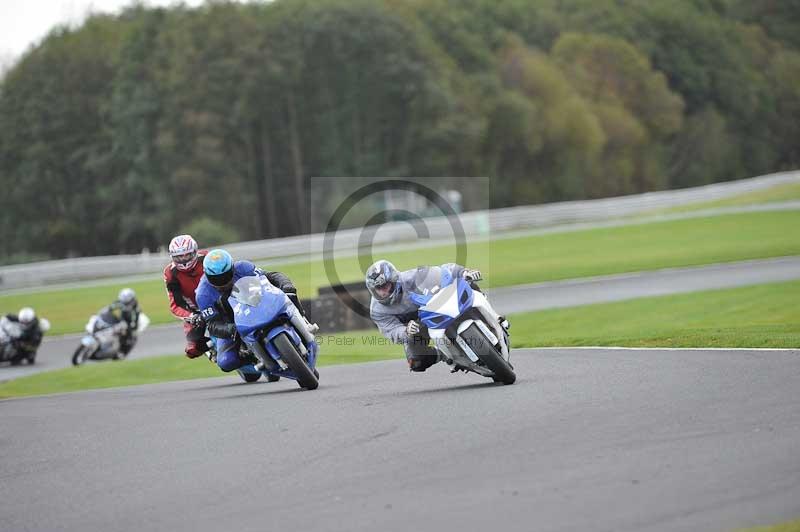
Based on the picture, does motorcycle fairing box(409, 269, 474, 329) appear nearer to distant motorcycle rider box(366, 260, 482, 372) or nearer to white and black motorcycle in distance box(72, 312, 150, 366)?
distant motorcycle rider box(366, 260, 482, 372)

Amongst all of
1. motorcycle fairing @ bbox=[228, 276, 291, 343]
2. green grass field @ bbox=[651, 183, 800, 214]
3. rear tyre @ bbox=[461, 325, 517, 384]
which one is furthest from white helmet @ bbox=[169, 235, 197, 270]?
green grass field @ bbox=[651, 183, 800, 214]

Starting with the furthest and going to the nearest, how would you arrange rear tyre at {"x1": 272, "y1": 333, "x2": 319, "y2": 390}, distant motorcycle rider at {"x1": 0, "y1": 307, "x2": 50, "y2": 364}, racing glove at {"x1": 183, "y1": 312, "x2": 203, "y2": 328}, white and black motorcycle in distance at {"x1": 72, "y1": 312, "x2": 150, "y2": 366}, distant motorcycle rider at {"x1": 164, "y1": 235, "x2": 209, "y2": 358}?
distant motorcycle rider at {"x1": 0, "y1": 307, "x2": 50, "y2": 364}, white and black motorcycle in distance at {"x1": 72, "y1": 312, "x2": 150, "y2": 366}, distant motorcycle rider at {"x1": 164, "y1": 235, "x2": 209, "y2": 358}, racing glove at {"x1": 183, "y1": 312, "x2": 203, "y2": 328}, rear tyre at {"x1": 272, "y1": 333, "x2": 319, "y2": 390}

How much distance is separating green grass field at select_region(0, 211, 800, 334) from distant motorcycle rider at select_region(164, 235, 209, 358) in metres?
16.6

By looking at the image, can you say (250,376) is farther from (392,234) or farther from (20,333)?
(392,234)

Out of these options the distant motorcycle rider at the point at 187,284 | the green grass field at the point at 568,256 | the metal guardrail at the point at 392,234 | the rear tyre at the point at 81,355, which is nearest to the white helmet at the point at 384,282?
Answer: the distant motorcycle rider at the point at 187,284

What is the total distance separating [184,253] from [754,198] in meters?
43.6

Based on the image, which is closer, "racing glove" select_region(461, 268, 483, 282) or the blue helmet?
"racing glove" select_region(461, 268, 483, 282)

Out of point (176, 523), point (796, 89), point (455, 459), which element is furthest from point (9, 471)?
point (796, 89)

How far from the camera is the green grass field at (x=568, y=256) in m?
31.8

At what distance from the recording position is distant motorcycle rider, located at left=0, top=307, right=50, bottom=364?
912 inches

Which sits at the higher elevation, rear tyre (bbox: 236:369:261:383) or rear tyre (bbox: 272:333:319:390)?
rear tyre (bbox: 272:333:319:390)

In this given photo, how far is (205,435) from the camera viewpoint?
9070 mm

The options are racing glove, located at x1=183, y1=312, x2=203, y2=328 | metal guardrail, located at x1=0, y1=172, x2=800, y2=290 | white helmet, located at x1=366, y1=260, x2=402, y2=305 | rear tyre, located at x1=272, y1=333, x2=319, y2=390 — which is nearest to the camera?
white helmet, located at x1=366, y1=260, x2=402, y2=305

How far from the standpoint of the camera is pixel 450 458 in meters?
7.14
